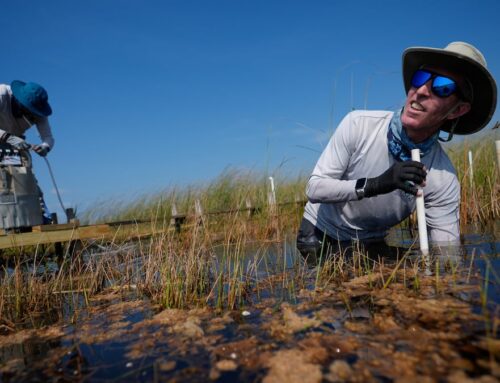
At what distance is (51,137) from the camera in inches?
201

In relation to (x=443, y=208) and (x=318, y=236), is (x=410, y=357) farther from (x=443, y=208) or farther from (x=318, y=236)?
(x=318, y=236)

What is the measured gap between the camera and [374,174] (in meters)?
3.07

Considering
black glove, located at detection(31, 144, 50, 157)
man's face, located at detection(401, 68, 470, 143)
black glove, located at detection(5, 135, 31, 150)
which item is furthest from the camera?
black glove, located at detection(31, 144, 50, 157)

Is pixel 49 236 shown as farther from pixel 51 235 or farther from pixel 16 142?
pixel 16 142

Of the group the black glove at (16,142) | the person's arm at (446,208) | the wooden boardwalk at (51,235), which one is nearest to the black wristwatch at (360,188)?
the person's arm at (446,208)

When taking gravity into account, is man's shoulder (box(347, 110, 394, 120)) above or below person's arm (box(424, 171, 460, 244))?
above

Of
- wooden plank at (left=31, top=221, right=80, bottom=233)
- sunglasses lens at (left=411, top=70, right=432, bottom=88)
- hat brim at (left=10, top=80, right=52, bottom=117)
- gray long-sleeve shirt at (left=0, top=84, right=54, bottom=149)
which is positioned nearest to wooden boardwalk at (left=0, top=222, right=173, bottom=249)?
wooden plank at (left=31, top=221, right=80, bottom=233)

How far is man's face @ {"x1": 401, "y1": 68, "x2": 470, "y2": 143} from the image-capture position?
2.54 metres

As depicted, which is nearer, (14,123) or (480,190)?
(14,123)

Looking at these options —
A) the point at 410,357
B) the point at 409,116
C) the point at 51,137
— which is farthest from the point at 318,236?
the point at 51,137

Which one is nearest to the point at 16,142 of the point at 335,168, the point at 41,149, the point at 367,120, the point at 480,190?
the point at 41,149

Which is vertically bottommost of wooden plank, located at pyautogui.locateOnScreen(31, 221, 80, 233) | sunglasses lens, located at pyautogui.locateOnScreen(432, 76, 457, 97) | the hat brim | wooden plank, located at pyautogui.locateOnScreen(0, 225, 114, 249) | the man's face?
wooden plank, located at pyautogui.locateOnScreen(0, 225, 114, 249)

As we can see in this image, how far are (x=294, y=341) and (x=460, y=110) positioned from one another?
7.45 ft

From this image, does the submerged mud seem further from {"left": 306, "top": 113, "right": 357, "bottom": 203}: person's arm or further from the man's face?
the man's face
